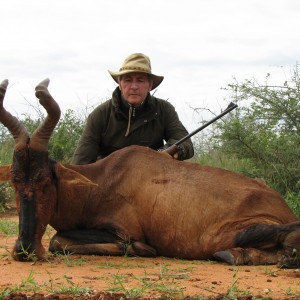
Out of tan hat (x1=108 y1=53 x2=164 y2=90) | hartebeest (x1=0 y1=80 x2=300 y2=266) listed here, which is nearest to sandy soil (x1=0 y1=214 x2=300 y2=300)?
hartebeest (x1=0 y1=80 x2=300 y2=266)

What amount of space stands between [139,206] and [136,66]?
2.37 m

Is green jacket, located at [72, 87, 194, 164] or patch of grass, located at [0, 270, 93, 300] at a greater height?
green jacket, located at [72, 87, 194, 164]

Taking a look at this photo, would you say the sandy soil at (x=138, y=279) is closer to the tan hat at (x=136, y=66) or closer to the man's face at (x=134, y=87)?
the man's face at (x=134, y=87)

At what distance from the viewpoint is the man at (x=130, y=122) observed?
8.42 m

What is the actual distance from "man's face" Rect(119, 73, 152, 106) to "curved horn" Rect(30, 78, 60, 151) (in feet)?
6.37

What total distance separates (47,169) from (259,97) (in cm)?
516

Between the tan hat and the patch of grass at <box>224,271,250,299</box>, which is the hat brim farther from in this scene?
the patch of grass at <box>224,271,250,299</box>

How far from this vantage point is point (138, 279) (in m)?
5.04

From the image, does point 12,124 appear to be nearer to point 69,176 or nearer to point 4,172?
point 4,172

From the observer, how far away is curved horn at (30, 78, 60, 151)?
21.0 feet

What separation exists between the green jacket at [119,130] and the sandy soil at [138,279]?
2.24 m

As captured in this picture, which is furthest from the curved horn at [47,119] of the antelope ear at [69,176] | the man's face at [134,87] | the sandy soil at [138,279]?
the man's face at [134,87]

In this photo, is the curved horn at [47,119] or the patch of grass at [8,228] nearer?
the curved horn at [47,119]

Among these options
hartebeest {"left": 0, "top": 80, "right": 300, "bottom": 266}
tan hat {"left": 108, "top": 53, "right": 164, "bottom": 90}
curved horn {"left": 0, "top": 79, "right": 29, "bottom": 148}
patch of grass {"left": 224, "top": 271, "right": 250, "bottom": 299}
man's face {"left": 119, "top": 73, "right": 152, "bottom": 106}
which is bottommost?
patch of grass {"left": 224, "top": 271, "right": 250, "bottom": 299}
